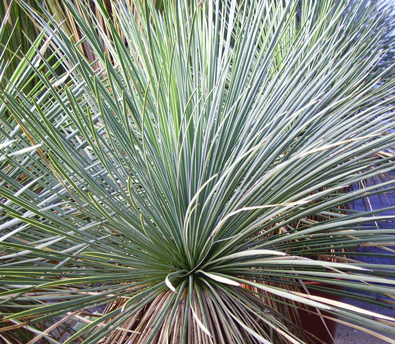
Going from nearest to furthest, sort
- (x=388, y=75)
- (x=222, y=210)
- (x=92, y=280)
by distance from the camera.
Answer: (x=92, y=280) → (x=222, y=210) → (x=388, y=75)

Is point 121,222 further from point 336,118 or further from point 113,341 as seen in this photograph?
point 336,118

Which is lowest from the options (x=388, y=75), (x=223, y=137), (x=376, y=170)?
(x=376, y=170)

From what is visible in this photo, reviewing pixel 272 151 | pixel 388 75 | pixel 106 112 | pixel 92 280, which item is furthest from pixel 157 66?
pixel 388 75

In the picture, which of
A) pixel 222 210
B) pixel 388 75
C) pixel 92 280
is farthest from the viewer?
pixel 388 75

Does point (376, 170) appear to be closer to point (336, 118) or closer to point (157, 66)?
point (336, 118)

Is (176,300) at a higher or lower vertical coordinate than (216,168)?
lower

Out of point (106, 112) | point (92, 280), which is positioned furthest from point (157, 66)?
point (92, 280)

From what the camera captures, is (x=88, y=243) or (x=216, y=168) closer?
(x=88, y=243)

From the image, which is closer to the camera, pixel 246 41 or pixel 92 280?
pixel 92 280

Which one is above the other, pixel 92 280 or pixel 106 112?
Result: pixel 106 112
